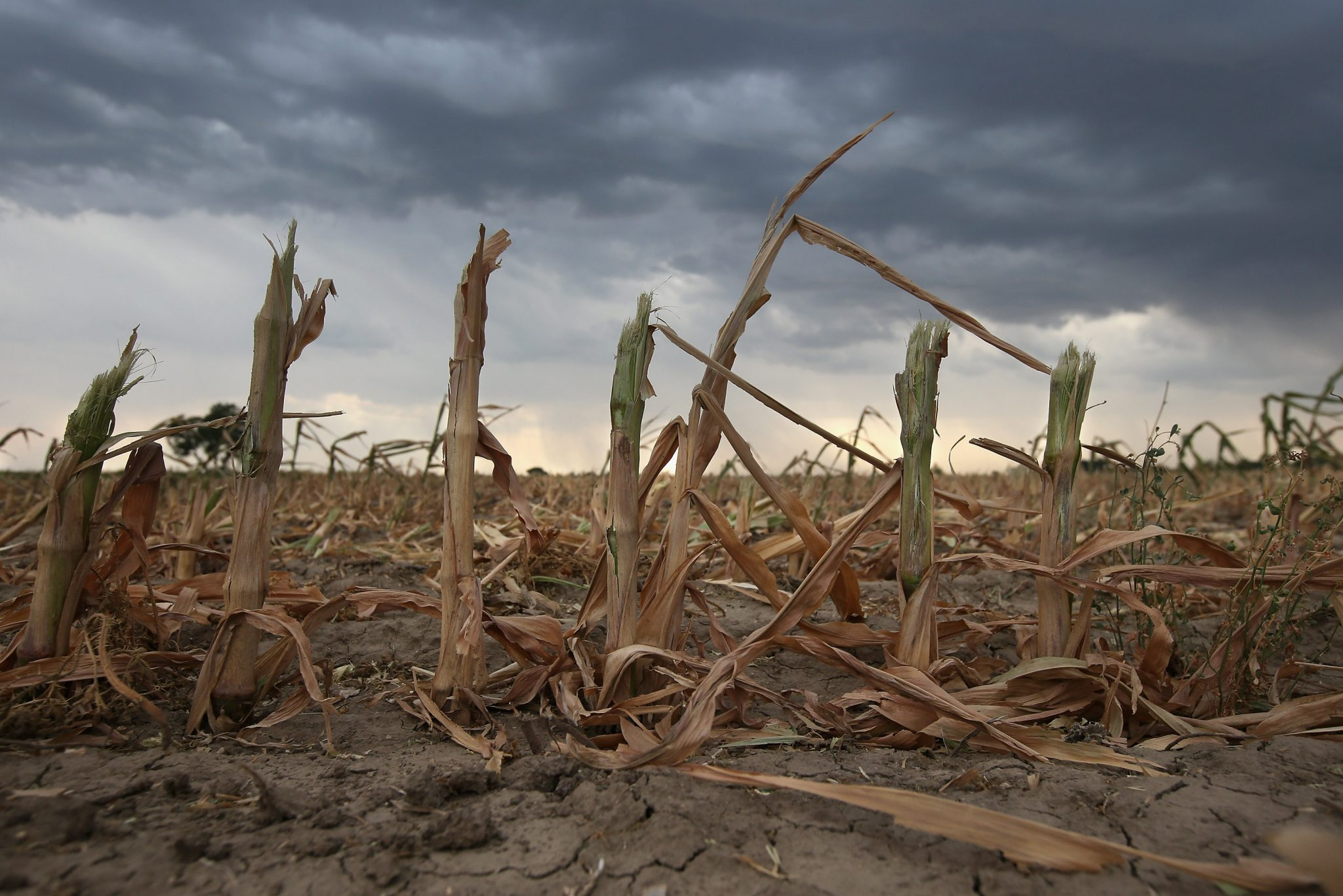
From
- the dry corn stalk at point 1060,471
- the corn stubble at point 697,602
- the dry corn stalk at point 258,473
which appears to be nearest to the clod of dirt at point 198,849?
the corn stubble at point 697,602

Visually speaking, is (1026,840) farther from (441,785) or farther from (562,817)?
(441,785)

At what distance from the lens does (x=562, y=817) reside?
1.81m

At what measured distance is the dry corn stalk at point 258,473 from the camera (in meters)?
2.25

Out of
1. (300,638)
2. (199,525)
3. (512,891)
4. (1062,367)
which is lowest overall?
(512,891)

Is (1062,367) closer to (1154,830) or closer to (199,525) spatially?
(1154,830)

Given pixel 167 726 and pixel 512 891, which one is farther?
pixel 167 726

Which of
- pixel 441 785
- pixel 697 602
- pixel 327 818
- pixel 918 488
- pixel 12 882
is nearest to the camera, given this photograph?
pixel 12 882

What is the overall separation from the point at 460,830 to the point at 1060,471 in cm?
182

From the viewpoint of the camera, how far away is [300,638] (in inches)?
87.4

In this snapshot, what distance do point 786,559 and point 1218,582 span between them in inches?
79.3

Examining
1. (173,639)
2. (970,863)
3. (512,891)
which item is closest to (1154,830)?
(970,863)

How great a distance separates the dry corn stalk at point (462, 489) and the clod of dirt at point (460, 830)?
1.91ft

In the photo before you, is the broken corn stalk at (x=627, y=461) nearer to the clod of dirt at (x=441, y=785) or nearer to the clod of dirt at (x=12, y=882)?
the clod of dirt at (x=441, y=785)

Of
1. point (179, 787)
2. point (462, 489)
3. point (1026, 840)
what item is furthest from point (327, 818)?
point (1026, 840)
